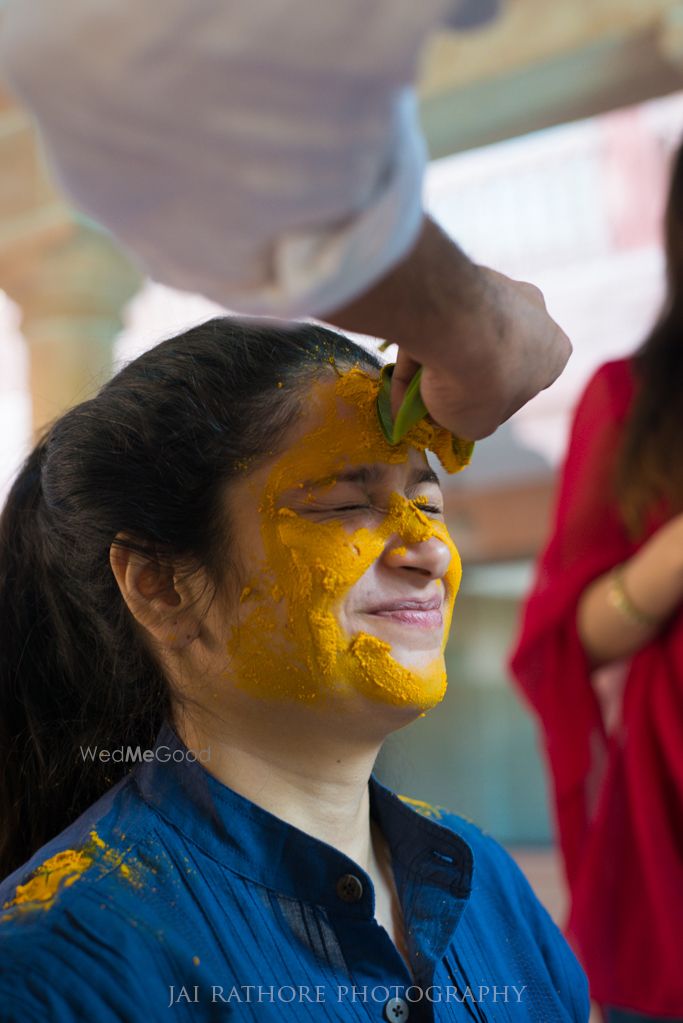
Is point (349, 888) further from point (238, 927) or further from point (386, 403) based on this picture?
point (386, 403)

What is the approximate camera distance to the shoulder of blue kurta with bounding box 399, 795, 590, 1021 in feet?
4.26

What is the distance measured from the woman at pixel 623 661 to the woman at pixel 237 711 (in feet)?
1.07

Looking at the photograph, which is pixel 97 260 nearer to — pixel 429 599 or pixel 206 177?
pixel 429 599

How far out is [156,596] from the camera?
1251mm

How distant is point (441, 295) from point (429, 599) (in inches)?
20.8

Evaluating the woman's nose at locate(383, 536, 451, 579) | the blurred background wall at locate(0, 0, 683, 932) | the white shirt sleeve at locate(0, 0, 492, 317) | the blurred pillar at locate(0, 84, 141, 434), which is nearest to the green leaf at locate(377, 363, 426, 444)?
the woman's nose at locate(383, 536, 451, 579)

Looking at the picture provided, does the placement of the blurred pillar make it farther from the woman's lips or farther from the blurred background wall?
the woman's lips

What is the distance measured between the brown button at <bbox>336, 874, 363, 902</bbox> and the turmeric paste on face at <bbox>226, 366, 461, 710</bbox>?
0.16 metres

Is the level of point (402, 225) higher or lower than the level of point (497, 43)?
lower

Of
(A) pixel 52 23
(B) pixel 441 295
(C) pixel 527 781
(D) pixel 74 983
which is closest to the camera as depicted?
(A) pixel 52 23

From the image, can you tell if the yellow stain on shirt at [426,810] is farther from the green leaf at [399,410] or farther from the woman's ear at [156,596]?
the green leaf at [399,410]

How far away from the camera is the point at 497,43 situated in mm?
3477

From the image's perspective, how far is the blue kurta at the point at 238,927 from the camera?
0.98 metres

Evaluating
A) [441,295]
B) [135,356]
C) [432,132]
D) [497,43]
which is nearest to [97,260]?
[432,132]
